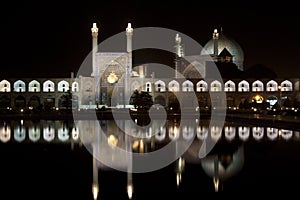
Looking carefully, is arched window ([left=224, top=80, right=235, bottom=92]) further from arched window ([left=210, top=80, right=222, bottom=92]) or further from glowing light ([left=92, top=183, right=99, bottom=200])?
glowing light ([left=92, top=183, right=99, bottom=200])

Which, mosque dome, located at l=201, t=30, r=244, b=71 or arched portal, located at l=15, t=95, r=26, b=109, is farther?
mosque dome, located at l=201, t=30, r=244, b=71

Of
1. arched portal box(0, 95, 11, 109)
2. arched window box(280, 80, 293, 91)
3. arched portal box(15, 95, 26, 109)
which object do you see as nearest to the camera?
arched window box(280, 80, 293, 91)

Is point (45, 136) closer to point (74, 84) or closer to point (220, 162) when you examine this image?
point (220, 162)

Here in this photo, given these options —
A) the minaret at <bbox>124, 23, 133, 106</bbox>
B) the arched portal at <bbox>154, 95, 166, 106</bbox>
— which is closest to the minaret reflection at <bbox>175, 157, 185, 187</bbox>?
the minaret at <bbox>124, 23, 133, 106</bbox>

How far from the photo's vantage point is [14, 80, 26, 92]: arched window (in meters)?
42.8

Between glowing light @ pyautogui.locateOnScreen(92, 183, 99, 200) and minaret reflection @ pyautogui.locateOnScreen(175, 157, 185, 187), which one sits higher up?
minaret reflection @ pyautogui.locateOnScreen(175, 157, 185, 187)

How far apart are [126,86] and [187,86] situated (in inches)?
237

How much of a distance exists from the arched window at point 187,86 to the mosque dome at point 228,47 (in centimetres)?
369

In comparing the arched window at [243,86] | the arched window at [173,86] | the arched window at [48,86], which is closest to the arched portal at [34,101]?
the arched window at [48,86]

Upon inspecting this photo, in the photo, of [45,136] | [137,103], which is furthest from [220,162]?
[137,103]

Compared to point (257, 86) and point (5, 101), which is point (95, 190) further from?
point (257, 86)

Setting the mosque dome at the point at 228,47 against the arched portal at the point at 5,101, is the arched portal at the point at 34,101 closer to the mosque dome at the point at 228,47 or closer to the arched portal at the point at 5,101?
the arched portal at the point at 5,101

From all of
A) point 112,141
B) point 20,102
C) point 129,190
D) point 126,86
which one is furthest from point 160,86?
point 129,190

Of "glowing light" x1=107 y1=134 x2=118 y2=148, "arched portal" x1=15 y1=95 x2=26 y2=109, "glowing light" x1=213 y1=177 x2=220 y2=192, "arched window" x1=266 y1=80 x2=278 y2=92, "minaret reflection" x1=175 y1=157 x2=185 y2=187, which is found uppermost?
"arched window" x1=266 y1=80 x2=278 y2=92
